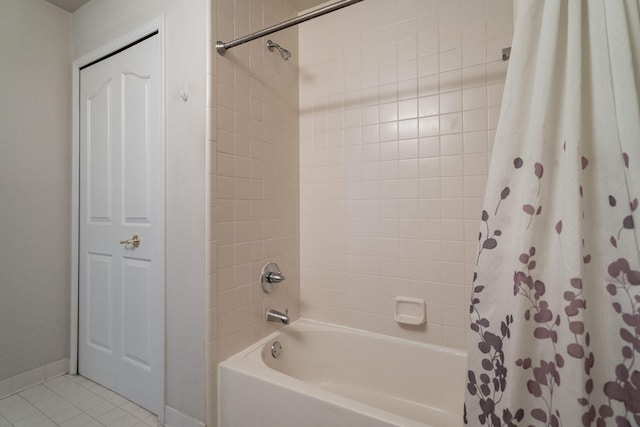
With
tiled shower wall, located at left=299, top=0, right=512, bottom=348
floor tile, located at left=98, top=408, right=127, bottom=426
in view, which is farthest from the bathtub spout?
floor tile, located at left=98, top=408, right=127, bottom=426

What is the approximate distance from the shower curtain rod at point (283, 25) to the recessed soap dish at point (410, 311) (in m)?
1.39

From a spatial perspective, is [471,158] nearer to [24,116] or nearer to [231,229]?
[231,229]

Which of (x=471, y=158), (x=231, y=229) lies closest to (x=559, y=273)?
(x=471, y=158)

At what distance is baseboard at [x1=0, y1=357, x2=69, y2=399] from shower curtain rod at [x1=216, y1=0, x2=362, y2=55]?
2138 mm

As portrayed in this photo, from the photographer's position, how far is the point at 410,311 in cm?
146

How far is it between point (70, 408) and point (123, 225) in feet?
3.24

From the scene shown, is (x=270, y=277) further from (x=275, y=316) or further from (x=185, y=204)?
(x=185, y=204)

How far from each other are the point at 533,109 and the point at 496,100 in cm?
71

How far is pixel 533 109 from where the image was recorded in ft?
2.24

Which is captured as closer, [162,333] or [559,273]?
[559,273]

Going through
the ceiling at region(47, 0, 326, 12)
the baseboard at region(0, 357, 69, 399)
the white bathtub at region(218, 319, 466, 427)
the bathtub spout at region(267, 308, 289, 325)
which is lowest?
the baseboard at region(0, 357, 69, 399)

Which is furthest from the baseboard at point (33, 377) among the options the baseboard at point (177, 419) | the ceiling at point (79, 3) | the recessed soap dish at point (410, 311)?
the ceiling at point (79, 3)

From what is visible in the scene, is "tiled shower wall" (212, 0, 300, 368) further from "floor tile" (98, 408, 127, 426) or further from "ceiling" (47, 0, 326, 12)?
"floor tile" (98, 408, 127, 426)

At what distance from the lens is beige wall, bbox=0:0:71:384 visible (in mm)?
1508
